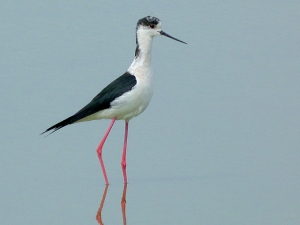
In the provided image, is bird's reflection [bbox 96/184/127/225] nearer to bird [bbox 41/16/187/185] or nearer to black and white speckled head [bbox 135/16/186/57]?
bird [bbox 41/16/187/185]

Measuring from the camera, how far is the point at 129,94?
7.94m

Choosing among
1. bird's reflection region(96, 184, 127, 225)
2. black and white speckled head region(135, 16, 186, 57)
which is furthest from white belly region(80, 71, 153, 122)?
bird's reflection region(96, 184, 127, 225)

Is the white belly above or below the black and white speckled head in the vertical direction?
below

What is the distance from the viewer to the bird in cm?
796

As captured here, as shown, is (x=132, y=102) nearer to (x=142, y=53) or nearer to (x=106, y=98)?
(x=106, y=98)

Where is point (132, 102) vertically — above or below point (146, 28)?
below

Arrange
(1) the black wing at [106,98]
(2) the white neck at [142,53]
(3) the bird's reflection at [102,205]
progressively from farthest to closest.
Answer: (2) the white neck at [142,53] → (1) the black wing at [106,98] → (3) the bird's reflection at [102,205]

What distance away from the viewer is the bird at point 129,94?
7957mm

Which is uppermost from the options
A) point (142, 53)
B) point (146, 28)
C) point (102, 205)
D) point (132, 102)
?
point (146, 28)

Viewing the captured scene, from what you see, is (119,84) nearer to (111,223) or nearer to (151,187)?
(151,187)

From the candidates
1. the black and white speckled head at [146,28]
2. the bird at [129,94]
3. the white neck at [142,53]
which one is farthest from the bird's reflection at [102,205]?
the black and white speckled head at [146,28]

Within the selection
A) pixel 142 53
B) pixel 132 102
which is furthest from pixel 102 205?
pixel 142 53

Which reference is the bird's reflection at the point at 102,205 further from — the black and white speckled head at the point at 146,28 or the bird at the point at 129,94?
the black and white speckled head at the point at 146,28

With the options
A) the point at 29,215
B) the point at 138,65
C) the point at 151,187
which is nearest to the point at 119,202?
the point at 151,187
